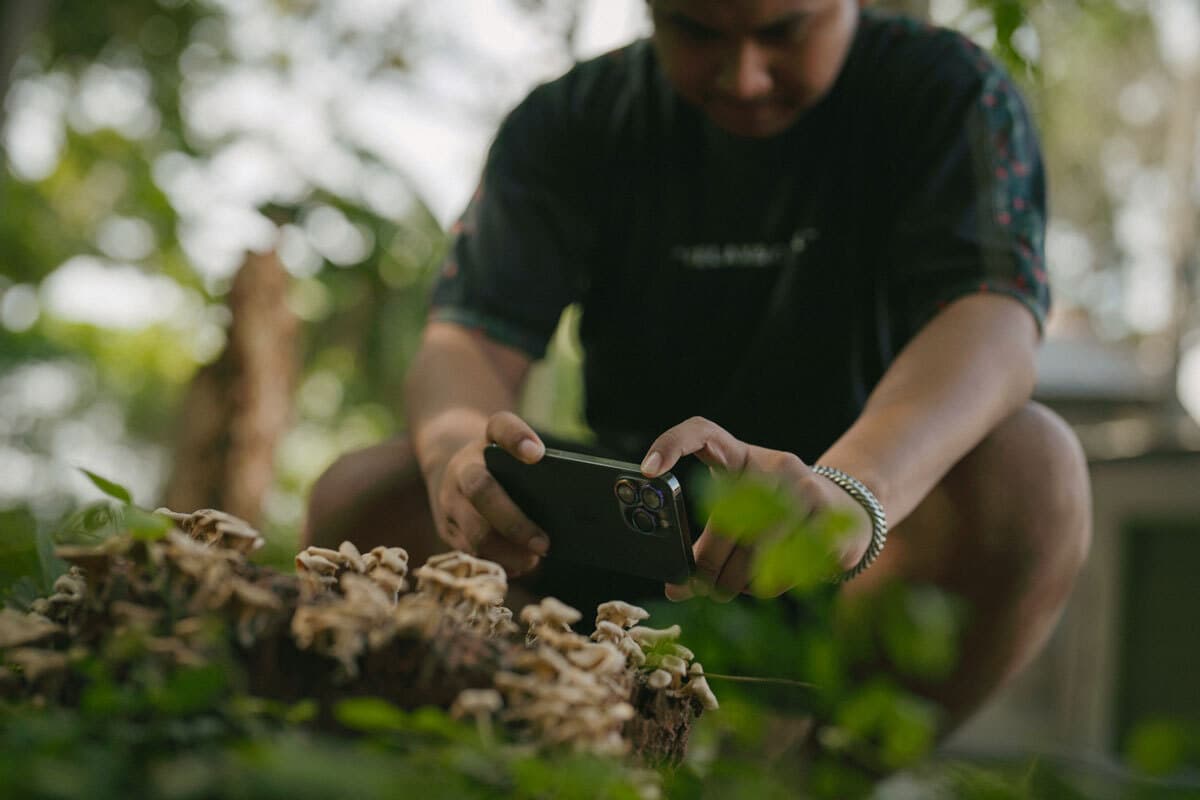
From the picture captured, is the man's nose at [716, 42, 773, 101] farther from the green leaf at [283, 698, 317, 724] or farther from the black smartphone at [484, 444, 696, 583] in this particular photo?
the green leaf at [283, 698, 317, 724]

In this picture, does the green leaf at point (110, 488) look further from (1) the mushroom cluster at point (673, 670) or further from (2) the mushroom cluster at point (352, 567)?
(1) the mushroom cluster at point (673, 670)

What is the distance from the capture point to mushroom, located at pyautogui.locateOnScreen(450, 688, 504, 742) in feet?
1.85

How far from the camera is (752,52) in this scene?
1472 millimetres

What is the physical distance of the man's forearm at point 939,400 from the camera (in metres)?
1.19

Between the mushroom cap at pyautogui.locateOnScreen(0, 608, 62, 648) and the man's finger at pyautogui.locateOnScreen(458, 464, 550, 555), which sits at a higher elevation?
the mushroom cap at pyautogui.locateOnScreen(0, 608, 62, 648)

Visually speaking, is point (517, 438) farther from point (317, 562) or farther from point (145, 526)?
point (145, 526)

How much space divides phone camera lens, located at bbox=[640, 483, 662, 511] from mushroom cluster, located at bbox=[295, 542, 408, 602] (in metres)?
0.26

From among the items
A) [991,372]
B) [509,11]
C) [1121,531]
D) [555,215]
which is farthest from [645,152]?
[1121,531]

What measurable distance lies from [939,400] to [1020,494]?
288 mm

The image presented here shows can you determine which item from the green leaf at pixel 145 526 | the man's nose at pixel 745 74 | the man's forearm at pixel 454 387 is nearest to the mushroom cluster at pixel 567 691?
the green leaf at pixel 145 526

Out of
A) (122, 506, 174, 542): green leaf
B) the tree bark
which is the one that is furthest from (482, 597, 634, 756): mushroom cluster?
the tree bark

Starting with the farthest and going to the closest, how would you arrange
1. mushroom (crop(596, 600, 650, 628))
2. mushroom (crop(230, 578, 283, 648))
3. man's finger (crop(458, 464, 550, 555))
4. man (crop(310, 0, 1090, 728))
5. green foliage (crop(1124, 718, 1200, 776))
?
man (crop(310, 0, 1090, 728)) < man's finger (crop(458, 464, 550, 555)) < mushroom (crop(596, 600, 650, 628)) < mushroom (crop(230, 578, 283, 648)) < green foliage (crop(1124, 718, 1200, 776))

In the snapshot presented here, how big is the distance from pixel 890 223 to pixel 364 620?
1.35 metres

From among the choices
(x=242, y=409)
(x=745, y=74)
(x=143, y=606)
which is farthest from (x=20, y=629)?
(x=242, y=409)
